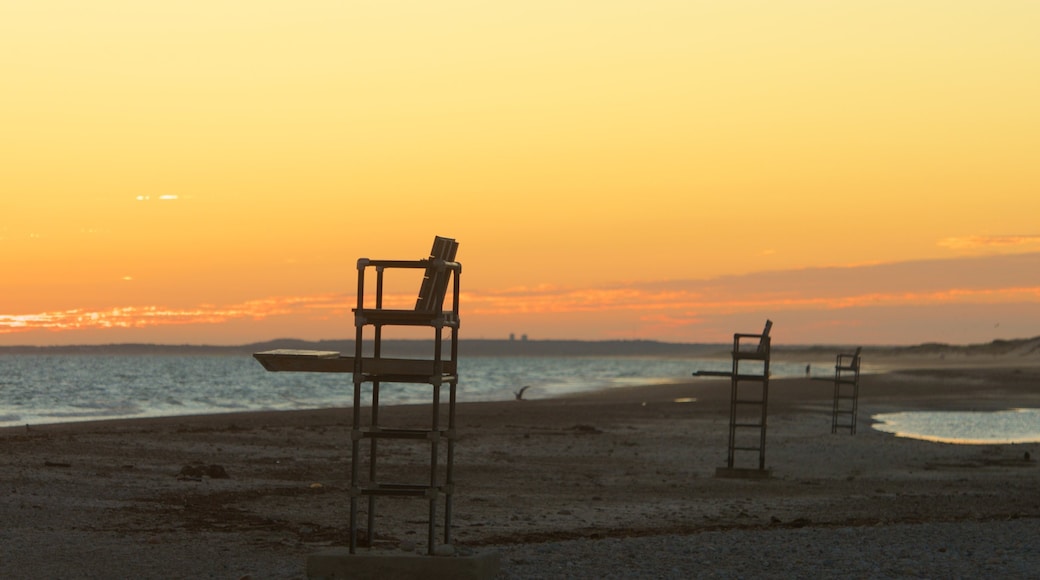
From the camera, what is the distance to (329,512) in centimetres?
1638

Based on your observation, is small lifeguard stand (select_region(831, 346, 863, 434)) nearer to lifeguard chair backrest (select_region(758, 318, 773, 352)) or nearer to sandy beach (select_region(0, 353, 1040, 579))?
sandy beach (select_region(0, 353, 1040, 579))

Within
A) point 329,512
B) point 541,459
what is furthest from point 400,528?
point 541,459

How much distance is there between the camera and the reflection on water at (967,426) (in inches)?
1341

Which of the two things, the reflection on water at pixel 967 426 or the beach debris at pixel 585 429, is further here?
the beach debris at pixel 585 429

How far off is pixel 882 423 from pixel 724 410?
7521 mm

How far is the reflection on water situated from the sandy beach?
11.0 feet

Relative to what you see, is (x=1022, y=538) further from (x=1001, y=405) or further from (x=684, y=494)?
(x=1001, y=405)

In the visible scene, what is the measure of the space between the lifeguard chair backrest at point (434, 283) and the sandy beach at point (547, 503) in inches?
100

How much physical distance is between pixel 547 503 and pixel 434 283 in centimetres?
850

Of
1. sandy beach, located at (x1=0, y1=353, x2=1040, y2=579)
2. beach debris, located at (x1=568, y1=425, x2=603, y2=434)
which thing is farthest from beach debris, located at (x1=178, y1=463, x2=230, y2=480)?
beach debris, located at (x1=568, y1=425, x2=603, y2=434)

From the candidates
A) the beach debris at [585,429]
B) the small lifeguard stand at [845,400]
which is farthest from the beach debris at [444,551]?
the beach debris at [585,429]

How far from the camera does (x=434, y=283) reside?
33.7 feet

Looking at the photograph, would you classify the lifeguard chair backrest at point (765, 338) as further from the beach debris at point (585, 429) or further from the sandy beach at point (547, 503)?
the beach debris at point (585, 429)

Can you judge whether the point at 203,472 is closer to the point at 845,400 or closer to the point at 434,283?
the point at 434,283
